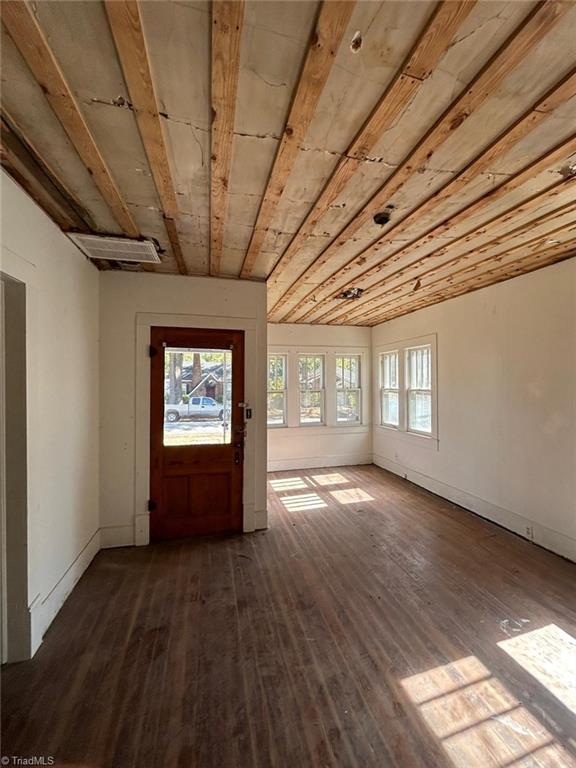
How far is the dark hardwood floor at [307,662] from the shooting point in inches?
58.5

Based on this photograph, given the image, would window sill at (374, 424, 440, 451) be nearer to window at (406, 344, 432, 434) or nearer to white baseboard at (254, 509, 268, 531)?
window at (406, 344, 432, 434)

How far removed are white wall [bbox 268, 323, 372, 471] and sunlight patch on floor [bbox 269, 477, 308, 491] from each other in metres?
0.52

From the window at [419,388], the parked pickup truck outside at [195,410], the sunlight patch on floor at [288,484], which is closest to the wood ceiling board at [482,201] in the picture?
the parked pickup truck outside at [195,410]

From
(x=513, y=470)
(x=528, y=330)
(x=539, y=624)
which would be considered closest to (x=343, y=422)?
(x=513, y=470)

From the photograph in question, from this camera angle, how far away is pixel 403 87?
127 cm

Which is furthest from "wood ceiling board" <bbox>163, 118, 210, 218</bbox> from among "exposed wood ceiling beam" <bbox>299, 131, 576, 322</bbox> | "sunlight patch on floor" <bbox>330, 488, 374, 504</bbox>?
"sunlight patch on floor" <bbox>330, 488, 374, 504</bbox>

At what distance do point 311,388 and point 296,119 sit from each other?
5.09m

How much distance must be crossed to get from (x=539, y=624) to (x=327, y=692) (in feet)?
5.15

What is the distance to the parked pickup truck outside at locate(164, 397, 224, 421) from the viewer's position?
3.49 meters

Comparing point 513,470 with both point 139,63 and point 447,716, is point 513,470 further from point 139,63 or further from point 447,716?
point 139,63

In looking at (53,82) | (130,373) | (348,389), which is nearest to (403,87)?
(53,82)

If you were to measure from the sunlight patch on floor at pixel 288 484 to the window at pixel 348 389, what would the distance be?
4.96 ft

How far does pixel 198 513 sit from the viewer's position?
3.55m

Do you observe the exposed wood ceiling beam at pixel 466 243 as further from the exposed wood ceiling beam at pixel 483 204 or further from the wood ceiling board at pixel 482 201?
the wood ceiling board at pixel 482 201
